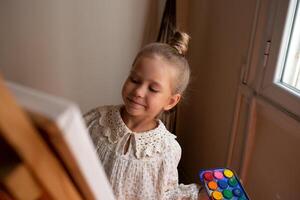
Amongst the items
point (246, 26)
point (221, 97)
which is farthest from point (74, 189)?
point (221, 97)

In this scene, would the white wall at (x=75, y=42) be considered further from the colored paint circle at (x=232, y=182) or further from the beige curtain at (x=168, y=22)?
the colored paint circle at (x=232, y=182)

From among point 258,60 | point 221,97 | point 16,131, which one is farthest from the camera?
point 221,97

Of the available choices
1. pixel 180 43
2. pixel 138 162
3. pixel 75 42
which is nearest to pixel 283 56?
pixel 180 43

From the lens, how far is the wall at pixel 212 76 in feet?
3.57

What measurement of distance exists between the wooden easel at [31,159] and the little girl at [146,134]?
58 cm

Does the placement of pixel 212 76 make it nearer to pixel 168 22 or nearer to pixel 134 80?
pixel 168 22

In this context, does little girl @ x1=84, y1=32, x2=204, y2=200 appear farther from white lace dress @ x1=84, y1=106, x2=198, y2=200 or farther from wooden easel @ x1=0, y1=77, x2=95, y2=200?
wooden easel @ x1=0, y1=77, x2=95, y2=200

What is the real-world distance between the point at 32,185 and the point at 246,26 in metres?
0.94

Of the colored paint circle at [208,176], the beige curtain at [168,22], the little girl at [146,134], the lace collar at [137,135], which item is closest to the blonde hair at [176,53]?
the little girl at [146,134]

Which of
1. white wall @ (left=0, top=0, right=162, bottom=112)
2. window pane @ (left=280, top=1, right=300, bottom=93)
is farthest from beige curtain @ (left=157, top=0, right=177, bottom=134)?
window pane @ (left=280, top=1, right=300, bottom=93)

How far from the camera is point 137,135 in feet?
2.84

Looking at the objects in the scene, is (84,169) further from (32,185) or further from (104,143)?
(104,143)

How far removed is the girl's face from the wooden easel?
22.4 inches

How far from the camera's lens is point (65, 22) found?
1293 millimetres
